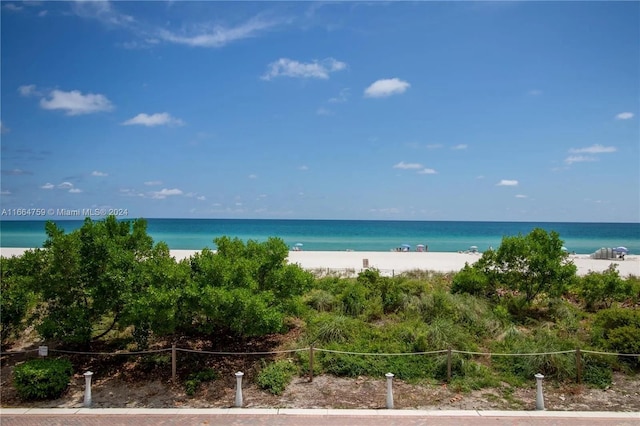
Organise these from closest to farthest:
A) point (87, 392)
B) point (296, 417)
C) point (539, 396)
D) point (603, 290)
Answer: point (296, 417) → point (539, 396) → point (87, 392) → point (603, 290)

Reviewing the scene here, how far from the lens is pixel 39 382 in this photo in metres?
10.1

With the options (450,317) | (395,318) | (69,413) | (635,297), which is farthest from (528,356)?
(69,413)

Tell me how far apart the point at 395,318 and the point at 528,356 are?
4.33 metres

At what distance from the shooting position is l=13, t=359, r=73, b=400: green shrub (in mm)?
10047

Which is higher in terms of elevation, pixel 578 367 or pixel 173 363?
pixel 173 363

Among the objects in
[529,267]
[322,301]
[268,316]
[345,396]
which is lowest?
[345,396]

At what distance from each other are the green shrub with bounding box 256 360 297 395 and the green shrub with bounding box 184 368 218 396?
1.26 m

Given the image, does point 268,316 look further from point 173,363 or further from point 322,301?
point 322,301

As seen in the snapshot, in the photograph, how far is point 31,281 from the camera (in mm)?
11469

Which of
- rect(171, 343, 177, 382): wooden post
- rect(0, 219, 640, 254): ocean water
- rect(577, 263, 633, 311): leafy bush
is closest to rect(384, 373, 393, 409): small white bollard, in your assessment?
rect(171, 343, 177, 382): wooden post

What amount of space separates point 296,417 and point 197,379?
3256 millimetres

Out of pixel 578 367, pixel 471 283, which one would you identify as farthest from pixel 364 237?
pixel 578 367

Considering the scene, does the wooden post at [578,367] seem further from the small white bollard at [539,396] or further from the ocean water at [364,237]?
the ocean water at [364,237]

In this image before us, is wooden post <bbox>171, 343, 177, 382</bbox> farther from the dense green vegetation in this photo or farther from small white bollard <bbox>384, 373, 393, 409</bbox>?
small white bollard <bbox>384, 373, 393, 409</bbox>
